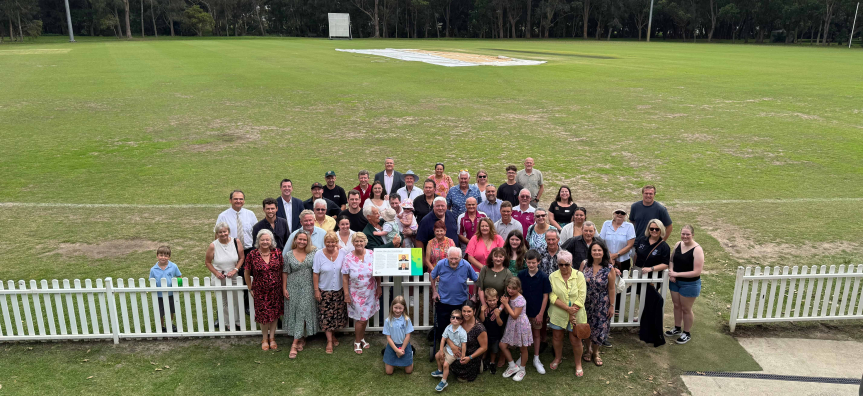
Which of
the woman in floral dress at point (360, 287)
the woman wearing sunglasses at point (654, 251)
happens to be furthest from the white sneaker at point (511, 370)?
the woman wearing sunglasses at point (654, 251)

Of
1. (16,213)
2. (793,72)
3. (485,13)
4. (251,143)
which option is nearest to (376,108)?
(251,143)

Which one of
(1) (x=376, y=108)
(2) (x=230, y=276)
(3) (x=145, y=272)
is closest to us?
(2) (x=230, y=276)

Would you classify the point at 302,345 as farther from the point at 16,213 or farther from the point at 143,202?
the point at 16,213

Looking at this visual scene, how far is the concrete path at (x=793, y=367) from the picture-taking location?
6684 mm

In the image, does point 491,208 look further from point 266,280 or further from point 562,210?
point 266,280

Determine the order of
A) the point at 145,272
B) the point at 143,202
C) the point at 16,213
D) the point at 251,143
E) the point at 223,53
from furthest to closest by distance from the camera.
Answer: the point at 223,53 → the point at 251,143 → the point at 143,202 → the point at 16,213 → the point at 145,272

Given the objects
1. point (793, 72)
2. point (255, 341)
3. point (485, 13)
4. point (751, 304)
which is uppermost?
point (485, 13)

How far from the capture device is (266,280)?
292 inches

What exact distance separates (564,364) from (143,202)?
1143 centimetres

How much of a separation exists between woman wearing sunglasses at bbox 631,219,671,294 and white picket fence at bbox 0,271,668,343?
151mm

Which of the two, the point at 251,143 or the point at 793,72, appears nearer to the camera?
the point at 251,143

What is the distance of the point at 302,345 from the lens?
25.1ft

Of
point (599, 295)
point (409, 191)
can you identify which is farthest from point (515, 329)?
point (409, 191)

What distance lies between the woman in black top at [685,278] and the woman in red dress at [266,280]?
5287 millimetres
